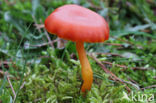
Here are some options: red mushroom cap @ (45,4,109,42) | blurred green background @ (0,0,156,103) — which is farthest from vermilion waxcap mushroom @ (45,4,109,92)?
blurred green background @ (0,0,156,103)

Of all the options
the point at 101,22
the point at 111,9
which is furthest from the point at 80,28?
the point at 111,9

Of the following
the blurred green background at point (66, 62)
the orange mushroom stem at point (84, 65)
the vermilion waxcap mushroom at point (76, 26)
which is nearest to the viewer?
the vermilion waxcap mushroom at point (76, 26)

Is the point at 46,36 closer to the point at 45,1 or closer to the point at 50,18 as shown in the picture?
the point at 45,1

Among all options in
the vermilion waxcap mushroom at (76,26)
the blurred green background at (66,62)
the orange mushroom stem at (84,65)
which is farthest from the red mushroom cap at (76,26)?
the blurred green background at (66,62)

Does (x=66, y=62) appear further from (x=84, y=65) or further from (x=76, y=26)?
(x=76, y=26)

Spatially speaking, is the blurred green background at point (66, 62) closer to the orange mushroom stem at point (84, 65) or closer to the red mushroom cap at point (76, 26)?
the orange mushroom stem at point (84, 65)

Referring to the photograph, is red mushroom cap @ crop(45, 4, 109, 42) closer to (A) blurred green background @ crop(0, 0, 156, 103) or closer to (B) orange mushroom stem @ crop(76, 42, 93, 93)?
(B) orange mushroom stem @ crop(76, 42, 93, 93)

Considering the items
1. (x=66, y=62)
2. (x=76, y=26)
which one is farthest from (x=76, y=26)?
(x=66, y=62)
